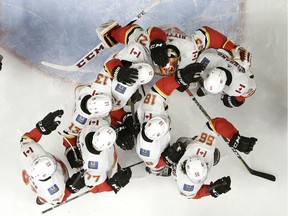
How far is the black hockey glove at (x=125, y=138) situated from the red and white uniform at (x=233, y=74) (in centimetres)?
99

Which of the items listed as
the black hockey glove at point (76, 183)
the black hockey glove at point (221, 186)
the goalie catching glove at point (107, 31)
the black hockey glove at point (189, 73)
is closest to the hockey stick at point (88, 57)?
the goalie catching glove at point (107, 31)

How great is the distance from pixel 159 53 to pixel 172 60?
8.1 inches

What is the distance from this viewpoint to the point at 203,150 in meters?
4.46

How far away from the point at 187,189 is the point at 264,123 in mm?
1484

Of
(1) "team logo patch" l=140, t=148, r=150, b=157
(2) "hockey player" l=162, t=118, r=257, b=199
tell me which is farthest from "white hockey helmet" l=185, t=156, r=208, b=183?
(1) "team logo patch" l=140, t=148, r=150, b=157

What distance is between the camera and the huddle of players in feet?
14.0

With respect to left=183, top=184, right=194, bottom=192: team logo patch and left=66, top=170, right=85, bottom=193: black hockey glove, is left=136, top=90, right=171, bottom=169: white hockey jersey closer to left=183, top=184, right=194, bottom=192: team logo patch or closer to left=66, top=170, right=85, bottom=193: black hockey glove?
left=183, top=184, right=194, bottom=192: team logo patch

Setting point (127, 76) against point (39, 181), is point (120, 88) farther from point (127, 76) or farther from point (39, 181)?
point (39, 181)

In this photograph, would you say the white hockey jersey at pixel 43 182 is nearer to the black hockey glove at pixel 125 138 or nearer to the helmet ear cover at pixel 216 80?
the black hockey glove at pixel 125 138

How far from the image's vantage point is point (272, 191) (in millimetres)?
5148

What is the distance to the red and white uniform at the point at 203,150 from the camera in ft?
14.4

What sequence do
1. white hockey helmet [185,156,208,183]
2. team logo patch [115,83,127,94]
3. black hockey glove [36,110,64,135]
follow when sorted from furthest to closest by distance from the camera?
team logo patch [115,83,127,94] < black hockey glove [36,110,64,135] < white hockey helmet [185,156,208,183]

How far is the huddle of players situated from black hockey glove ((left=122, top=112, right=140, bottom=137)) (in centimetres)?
1

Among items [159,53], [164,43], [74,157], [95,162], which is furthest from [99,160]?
[164,43]
